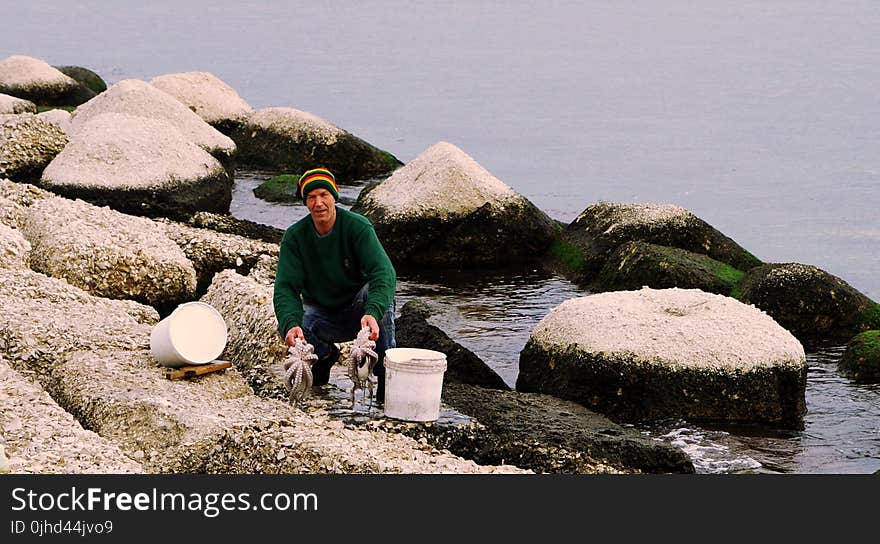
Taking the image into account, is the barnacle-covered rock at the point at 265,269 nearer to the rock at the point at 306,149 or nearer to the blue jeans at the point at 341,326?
the blue jeans at the point at 341,326

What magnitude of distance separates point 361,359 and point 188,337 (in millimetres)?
1449

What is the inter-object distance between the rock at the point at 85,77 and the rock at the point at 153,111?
1269cm

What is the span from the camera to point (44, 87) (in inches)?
1171

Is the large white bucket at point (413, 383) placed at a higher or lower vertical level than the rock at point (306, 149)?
lower

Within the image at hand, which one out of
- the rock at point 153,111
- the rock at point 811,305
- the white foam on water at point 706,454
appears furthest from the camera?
the rock at point 153,111

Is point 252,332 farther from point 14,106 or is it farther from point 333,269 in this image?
point 14,106

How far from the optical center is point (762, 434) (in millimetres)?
9734

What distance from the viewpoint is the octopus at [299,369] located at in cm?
800

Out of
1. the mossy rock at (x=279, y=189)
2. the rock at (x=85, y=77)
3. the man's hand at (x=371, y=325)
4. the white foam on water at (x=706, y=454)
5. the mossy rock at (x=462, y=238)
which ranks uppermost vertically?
the rock at (x=85, y=77)

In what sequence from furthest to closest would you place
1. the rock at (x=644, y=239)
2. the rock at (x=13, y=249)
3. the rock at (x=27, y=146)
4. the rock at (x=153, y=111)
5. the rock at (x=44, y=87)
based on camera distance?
the rock at (x=44, y=87) < the rock at (x=153, y=111) < the rock at (x=27, y=146) < the rock at (x=644, y=239) < the rock at (x=13, y=249)

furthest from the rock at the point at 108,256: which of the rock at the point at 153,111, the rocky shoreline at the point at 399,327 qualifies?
the rock at the point at 153,111

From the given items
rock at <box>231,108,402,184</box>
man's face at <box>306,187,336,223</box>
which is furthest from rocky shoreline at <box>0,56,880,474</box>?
rock at <box>231,108,402,184</box>

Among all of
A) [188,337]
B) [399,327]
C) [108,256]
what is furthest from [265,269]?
[188,337]

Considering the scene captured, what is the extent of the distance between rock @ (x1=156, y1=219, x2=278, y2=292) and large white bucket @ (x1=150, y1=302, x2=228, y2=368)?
373 cm
